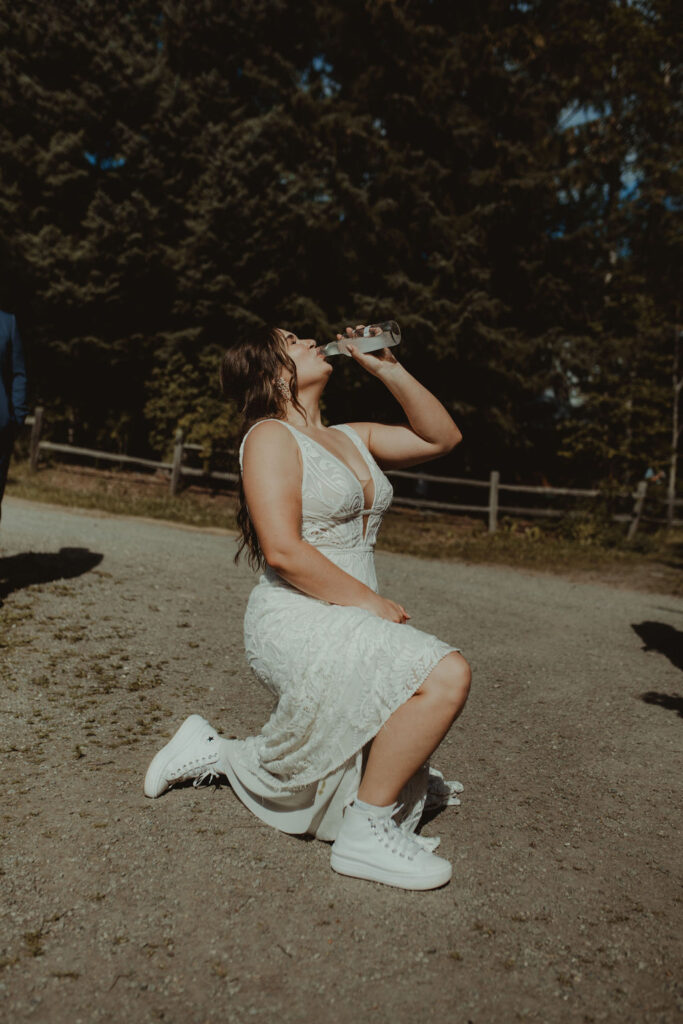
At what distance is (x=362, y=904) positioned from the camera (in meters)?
2.30

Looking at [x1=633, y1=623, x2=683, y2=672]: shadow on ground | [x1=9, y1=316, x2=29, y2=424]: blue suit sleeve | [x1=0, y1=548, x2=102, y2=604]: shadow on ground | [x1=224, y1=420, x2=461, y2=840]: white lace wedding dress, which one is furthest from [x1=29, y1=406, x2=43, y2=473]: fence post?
[x1=224, y1=420, x2=461, y2=840]: white lace wedding dress

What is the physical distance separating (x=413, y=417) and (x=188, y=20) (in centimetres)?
2135

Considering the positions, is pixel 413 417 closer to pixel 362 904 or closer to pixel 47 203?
pixel 362 904

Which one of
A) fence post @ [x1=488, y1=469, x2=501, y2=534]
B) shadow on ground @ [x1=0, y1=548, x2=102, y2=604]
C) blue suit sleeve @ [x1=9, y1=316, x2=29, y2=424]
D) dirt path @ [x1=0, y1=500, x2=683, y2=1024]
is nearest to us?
dirt path @ [x1=0, y1=500, x2=683, y2=1024]

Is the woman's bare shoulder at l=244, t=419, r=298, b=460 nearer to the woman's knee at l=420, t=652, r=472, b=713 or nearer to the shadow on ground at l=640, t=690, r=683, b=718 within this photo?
the woman's knee at l=420, t=652, r=472, b=713

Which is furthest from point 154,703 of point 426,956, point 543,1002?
point 543,1002

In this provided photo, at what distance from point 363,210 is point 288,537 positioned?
49.9 ft

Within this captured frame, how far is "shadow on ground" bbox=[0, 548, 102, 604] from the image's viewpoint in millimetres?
6250

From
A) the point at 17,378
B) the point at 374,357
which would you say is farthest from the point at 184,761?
the point at 17,378

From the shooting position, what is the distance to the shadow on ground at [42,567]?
20.5 ft

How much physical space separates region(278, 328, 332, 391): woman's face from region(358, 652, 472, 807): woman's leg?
115 cm

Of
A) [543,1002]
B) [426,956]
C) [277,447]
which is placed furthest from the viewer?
[277,447]

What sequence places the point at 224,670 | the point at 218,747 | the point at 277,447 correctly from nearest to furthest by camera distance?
the point at 277,447 → the point at 218,747 → the point at 224,670

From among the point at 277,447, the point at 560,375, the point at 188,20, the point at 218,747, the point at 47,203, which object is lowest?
the point at 218,747
